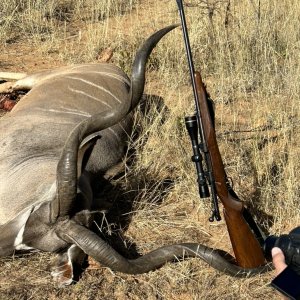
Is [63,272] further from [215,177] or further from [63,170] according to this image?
[215,177]

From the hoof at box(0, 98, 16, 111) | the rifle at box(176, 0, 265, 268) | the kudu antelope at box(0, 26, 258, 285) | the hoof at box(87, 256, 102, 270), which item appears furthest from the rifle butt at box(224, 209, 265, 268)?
the hoof at box(0, 98, 16, 111)

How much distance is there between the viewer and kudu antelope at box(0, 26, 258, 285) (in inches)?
135

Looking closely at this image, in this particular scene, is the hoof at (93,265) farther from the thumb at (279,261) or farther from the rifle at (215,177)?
the thumb at (279,261)

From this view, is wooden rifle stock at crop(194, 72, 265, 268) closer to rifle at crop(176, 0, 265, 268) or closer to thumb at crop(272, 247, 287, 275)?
rifle at crop(176, 0, 265, 268)

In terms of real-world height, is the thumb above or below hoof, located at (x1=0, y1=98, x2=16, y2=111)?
above

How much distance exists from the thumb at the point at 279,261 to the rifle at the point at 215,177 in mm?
942

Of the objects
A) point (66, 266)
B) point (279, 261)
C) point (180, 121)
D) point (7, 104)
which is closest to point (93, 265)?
point (66, 266)

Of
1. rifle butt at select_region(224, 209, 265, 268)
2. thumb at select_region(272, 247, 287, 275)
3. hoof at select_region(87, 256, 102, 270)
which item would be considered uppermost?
thumb at select_region(272, 247, 287, 275)

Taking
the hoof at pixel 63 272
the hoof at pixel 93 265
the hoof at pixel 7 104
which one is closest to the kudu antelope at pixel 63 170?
the hoof at pixel 63 272

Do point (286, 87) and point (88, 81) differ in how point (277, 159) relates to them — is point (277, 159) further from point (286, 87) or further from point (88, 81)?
point (88, 81)

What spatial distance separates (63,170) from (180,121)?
2.03m

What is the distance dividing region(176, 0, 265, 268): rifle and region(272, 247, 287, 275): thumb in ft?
3.09

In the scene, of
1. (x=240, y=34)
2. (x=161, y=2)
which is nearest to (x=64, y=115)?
(x=240, y=34)

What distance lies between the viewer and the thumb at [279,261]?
239 cm
